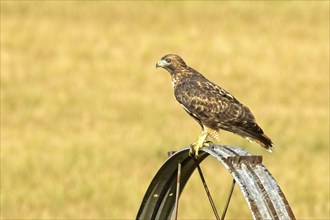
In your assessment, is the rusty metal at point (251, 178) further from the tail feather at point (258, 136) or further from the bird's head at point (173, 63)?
the bird's head at point (173, 63)

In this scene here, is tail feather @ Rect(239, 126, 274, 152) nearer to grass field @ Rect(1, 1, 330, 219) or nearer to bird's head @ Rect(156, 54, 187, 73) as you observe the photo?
bird's head @ Rect(156, 54, 187, 73)

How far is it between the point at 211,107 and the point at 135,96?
16.4m

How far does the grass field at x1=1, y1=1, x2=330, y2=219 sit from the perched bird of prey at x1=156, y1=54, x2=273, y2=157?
4005 mm

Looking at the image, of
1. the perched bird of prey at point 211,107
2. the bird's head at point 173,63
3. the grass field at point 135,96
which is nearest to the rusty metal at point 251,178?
the perched bird of prey at point 211,107

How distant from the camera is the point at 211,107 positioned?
8.89m

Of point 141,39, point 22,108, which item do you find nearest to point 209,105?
point 22,108

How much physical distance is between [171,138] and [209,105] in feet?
33.1

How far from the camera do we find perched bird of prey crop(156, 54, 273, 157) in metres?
8.51

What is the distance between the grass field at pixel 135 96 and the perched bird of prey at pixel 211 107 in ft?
13.1

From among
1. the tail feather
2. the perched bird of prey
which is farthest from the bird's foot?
the tail feather

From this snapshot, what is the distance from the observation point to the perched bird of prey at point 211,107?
851 cm

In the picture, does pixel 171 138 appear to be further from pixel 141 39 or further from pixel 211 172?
pixel 141 39

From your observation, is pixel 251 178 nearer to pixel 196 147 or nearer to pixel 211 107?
pixel 196 147

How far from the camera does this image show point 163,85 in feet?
90.6
